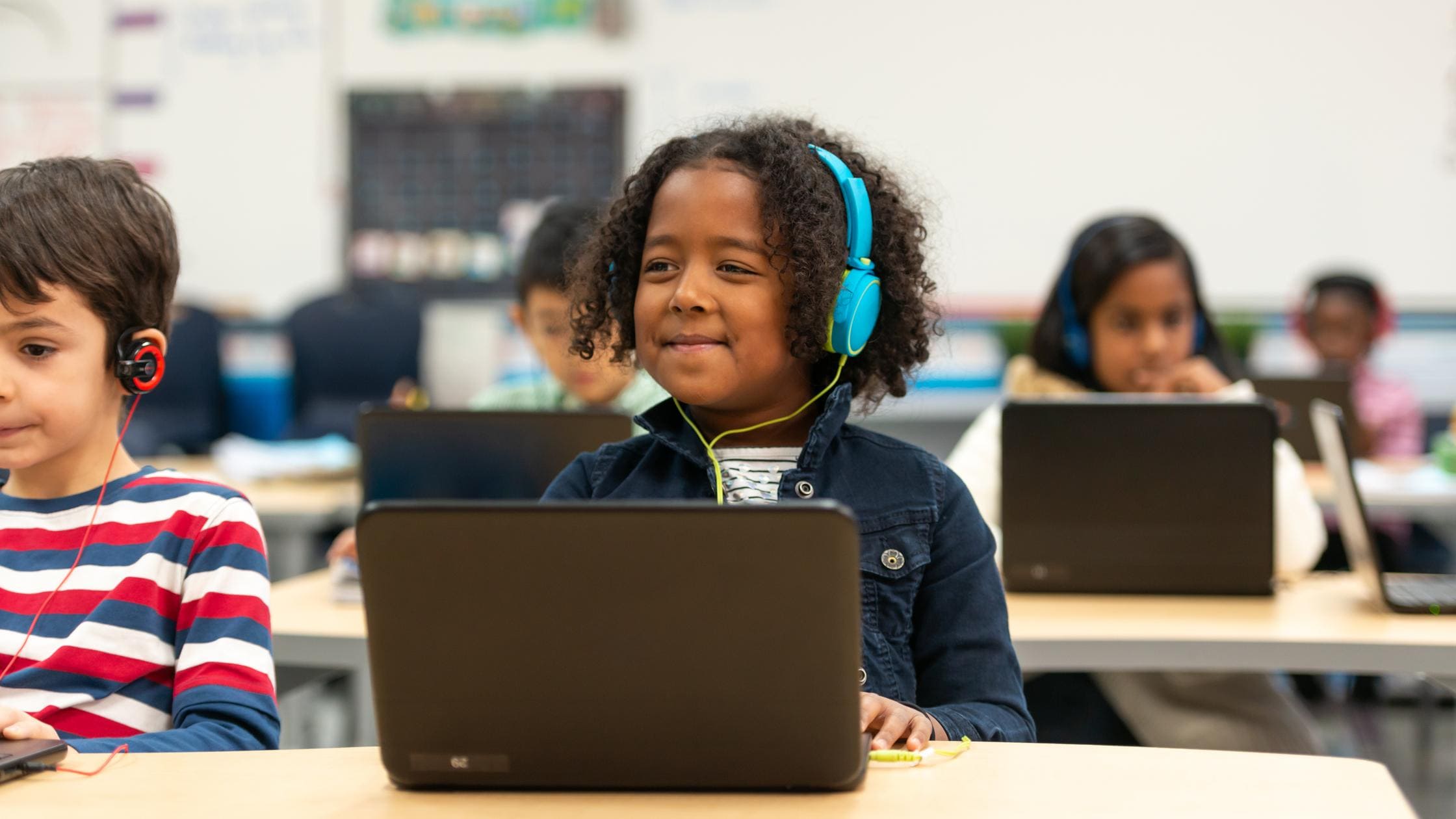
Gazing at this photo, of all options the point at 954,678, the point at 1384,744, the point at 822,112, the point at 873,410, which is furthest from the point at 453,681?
the point at 822,112

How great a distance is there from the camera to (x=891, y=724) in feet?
3.27

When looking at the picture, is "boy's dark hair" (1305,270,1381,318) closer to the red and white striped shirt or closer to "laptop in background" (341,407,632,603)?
"laptop in background" (341,407,632,603)

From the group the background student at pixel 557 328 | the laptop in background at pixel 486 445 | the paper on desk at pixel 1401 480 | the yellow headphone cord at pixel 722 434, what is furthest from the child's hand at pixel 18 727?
the paper on desk at pixel 1401 480

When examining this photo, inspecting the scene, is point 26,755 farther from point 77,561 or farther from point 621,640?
point 621,640

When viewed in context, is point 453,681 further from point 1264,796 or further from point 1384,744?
point 1384,744

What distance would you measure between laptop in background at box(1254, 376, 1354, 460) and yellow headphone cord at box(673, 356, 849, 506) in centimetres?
216

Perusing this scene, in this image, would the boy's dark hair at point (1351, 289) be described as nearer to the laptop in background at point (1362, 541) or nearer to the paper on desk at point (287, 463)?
the laptop in background at point (1362, 541)

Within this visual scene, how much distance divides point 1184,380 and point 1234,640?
2.81 feet

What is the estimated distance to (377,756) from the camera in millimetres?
988

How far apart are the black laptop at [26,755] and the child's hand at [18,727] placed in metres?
0.02

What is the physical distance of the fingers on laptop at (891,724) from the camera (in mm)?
985

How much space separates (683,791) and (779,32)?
4.30 metres

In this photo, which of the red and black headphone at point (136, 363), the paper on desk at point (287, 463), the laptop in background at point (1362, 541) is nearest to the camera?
the red and black headphone at point (136, 363)

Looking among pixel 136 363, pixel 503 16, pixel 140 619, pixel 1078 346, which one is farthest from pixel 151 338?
pixel 503 16
